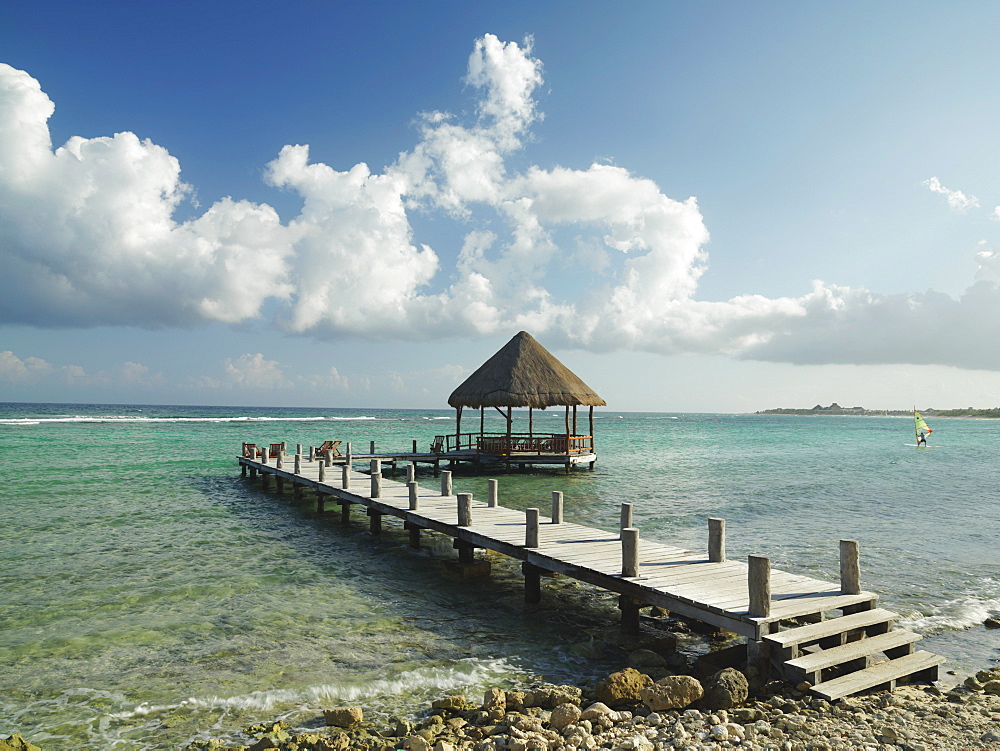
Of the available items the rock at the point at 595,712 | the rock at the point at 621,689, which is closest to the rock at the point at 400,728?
the rock at the point at 595,712

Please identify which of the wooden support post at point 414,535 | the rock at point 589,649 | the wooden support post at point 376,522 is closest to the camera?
the rock at point 589,649

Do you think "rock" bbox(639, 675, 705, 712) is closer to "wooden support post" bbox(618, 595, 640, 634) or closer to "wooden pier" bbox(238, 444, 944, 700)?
"wooden pier" bbox(238, 444, 944, 700)

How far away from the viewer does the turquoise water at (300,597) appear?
23.2 ft

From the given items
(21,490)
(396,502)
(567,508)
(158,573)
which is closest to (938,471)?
(567,508)

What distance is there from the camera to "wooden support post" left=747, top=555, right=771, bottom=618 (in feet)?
23.0

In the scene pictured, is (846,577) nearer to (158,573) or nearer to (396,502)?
(396,502)

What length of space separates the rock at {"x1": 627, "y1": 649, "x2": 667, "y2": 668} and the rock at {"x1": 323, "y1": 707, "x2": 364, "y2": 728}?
3310 millimetres

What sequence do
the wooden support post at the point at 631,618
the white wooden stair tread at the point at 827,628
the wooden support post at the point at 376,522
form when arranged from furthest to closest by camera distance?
the wooden support post at the point at 376,522, the wooden support post at the point at 631,618, the white wooden stair tread at the point at 827,628

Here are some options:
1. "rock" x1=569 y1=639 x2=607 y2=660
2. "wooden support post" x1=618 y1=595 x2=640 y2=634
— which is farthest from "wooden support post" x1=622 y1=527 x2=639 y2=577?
"rock" x1=569 y1=639 x2=607 y2=660

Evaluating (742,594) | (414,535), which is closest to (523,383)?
(414,535)

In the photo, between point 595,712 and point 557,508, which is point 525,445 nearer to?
point 557,508

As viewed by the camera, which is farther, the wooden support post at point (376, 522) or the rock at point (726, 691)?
the wooden support post at point (376, 522)

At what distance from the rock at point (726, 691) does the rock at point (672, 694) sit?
0.31 feet

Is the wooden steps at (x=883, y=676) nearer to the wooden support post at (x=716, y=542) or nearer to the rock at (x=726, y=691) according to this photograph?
the rock at (x=726, y=691)
